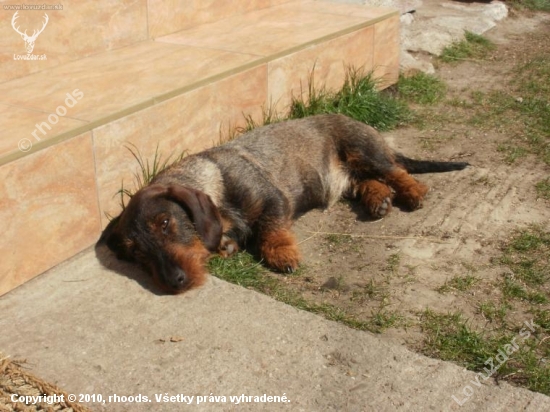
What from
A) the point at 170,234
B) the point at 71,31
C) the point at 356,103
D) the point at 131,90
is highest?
the point at 71,31

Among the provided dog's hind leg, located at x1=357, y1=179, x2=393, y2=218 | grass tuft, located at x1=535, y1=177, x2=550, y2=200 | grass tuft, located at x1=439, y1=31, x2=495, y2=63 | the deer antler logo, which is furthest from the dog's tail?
grass tuft, located at x1=439, y1=31, x2=495, y2=63

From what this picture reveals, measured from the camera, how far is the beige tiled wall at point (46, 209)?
14.7ft

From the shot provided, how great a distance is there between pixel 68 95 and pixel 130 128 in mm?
627

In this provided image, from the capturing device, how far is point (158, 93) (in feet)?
18.3

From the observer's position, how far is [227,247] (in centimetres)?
518

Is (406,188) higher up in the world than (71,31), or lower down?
lower down

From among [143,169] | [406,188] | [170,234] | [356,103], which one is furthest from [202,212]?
[356,103]

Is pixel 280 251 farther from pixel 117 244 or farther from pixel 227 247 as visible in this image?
pixel 117 244

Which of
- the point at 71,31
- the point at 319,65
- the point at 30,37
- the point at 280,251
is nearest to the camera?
the point at 280,251

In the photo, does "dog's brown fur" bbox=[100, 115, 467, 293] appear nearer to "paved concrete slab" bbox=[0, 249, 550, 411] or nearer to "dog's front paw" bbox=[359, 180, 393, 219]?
"dog's front paw" bbox=[359, 180, 393, 219]

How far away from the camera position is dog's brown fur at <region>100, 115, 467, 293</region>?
462 cm

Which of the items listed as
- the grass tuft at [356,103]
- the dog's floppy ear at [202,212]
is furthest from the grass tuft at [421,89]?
the dog's floppy ear at [202,212]

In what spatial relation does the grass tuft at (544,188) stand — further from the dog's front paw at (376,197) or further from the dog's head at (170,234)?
the dog's head at (170,234)

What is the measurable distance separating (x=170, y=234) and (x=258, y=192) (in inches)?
36.2
